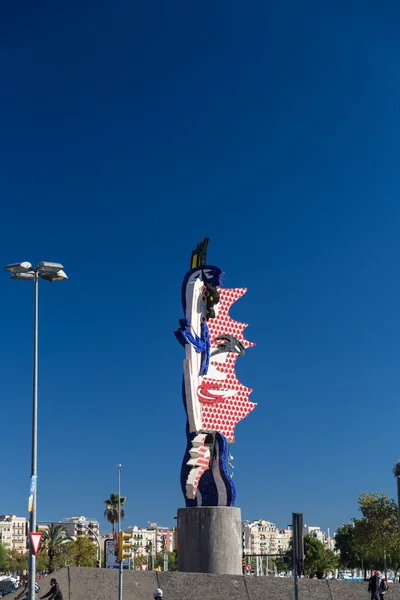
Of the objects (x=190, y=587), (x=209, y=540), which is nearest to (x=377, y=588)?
(x=190, y=587)

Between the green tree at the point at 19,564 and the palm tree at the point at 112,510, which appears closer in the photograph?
the palm tree at the point at 112,510

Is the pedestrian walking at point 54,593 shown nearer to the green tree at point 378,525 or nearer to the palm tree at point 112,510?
the green tree at point 378,525

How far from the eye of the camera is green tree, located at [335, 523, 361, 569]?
98812 millimetres

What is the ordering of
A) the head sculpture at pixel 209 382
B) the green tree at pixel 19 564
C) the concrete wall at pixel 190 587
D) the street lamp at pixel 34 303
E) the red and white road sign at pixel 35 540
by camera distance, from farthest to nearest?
1. the green tree at pixel 19 564
2. the head sculpture at pixel 209 382
3. the concrete wall at pixel 190 587
4. the street lamp at pixel 34 303
5. the red and white road sign at pixel 35 540

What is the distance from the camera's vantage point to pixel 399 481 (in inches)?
471

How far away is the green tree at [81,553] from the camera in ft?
309

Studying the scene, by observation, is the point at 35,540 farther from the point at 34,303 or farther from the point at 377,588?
the point at 377,588

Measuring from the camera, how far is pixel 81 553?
94125mm

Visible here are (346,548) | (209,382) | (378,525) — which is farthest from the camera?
(346,548)

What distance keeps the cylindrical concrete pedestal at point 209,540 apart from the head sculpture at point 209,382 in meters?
0.77

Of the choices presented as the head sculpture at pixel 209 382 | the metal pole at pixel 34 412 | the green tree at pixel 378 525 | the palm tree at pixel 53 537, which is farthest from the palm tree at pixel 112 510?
the metal pole at pixel 34 412

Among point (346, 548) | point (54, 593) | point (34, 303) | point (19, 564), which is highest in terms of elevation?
point (34, 303)

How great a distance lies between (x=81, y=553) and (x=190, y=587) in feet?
240

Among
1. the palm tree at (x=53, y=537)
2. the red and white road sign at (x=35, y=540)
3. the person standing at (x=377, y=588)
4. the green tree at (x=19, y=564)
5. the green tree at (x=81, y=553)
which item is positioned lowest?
the green tree at (x=19, y=564)
